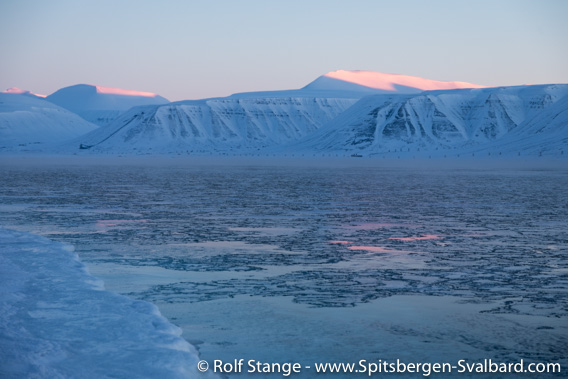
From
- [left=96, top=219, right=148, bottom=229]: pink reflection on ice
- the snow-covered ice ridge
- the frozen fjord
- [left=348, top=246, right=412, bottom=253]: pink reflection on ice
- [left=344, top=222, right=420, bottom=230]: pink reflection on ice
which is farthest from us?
[left=96, top=219, right=148, bottom=229]: pink reflection on ice

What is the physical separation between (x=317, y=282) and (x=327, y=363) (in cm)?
514

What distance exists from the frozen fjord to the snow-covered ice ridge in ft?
1.87

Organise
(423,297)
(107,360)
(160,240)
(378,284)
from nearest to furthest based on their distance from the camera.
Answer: (107,360)
(423,297)
(378,284)
(160,240)

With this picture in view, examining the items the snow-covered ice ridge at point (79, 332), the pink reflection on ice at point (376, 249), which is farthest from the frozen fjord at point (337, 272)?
the snow-covered ice ridge at point (79, 332)

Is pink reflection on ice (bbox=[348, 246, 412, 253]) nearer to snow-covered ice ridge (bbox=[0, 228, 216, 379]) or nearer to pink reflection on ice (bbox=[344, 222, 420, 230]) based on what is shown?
pink reflection on ice (bbox=[344, 222, 420, 230])

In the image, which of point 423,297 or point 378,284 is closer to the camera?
point 423,297

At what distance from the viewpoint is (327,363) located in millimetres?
9695

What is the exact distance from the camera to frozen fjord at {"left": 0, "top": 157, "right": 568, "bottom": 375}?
10789 millimetres

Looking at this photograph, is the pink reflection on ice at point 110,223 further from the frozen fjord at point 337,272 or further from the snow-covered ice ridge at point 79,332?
the snow-covered ice ridge at point 79,332

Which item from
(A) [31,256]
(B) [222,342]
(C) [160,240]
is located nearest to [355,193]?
(C) [160,240]

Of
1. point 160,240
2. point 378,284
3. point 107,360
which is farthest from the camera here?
point 160,240

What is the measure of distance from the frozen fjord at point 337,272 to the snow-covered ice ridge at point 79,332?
1.87 ft

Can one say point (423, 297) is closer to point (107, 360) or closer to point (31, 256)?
point (107, 360)

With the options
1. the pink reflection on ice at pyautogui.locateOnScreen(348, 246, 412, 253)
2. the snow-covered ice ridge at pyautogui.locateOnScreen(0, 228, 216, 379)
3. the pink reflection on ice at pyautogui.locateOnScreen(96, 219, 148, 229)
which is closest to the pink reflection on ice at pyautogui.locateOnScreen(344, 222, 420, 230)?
the pink reflection on ice at pyautogui.locateOnScreen(348, 246, 412, 253)
